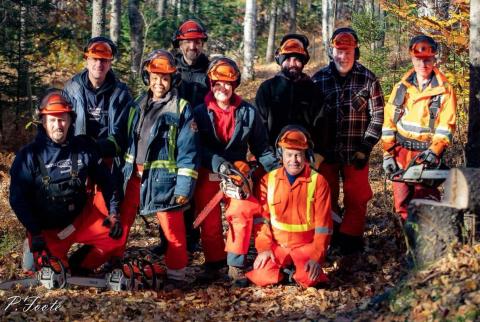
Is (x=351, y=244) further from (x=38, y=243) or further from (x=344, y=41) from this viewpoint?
(x=38, y=243)

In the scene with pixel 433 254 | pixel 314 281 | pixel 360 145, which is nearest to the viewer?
pixel 433 254

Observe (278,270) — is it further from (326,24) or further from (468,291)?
(326,24)

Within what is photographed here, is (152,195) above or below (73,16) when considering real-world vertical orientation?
below

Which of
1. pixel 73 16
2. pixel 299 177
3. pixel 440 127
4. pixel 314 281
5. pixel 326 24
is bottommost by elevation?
pixel 314 281

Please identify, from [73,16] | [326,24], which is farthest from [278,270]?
[326,24]

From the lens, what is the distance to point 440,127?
22.8 ft

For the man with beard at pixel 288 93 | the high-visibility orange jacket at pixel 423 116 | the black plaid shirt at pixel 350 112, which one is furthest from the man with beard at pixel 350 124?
the high-visibility orange jacket at pixel 423 116

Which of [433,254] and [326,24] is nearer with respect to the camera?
[433,254]

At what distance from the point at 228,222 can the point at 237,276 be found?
0.63 m

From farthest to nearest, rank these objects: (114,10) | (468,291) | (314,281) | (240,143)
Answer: (114,10)
(240,143)
(314,281)
(468,291)

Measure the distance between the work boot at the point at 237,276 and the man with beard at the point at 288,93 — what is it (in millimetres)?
1668

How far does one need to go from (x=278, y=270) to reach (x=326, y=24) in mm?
27483

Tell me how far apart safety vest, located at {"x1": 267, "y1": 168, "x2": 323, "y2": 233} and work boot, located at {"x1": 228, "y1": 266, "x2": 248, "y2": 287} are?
654 mm

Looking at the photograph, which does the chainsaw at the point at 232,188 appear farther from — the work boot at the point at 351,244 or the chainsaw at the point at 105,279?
the work boot at the point at 351,244
